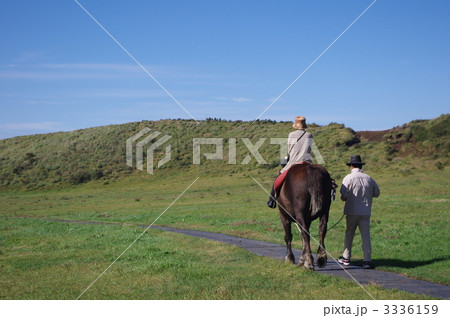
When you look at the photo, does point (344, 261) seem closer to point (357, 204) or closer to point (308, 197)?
point (357, 204)

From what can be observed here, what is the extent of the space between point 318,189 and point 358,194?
1460 millimetres

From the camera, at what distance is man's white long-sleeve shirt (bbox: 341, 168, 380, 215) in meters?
11.6

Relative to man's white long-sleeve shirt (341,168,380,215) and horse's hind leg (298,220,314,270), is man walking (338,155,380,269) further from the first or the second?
horse's hind leg (298,220,314,270)

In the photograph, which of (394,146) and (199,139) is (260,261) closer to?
(394,146)

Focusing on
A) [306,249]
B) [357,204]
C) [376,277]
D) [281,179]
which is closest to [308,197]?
[281,179]

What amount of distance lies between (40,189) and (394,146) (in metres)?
39.8

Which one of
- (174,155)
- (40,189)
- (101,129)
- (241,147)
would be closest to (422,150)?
(241,147)

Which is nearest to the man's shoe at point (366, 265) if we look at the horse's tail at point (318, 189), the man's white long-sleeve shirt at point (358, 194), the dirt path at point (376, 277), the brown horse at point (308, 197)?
the dirt path at point (376, 277)

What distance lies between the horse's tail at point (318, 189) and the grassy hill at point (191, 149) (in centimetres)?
3760

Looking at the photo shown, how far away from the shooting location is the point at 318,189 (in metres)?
10.6

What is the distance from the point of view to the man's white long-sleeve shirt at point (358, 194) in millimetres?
11617

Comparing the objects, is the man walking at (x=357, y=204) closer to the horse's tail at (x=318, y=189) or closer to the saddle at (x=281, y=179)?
the horse's tail at (x=318, y=189)

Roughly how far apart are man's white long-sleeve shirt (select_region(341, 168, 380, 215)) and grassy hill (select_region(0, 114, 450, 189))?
36247 millimetres
